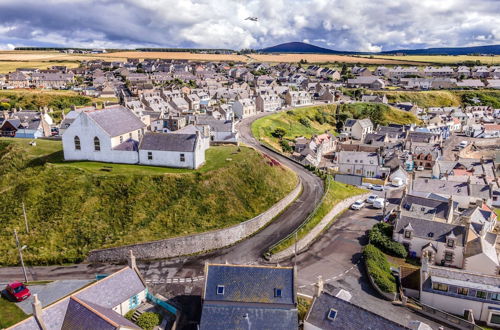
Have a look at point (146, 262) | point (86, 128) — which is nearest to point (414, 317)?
point (146, 262)

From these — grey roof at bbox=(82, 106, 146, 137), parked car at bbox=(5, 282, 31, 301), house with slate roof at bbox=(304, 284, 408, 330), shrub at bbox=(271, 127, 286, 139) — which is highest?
grey roof at bbox=(82, 106, 146, 137)

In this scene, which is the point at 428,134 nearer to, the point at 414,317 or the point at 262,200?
the point at 262,200

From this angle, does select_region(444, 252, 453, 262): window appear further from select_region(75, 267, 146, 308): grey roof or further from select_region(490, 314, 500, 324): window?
select_region(75, 267, 146, 308): grey roof

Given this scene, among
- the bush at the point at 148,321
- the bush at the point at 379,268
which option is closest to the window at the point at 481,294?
the bush at the point at 379,268

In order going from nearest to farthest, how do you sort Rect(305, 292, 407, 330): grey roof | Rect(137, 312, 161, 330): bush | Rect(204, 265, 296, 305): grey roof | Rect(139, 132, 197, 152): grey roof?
Rect(305, 292, 407, 330): grey roof → Rect(204, 265, 296, 305): grey roof → Rect(137, 312, 161, 330): bush → Rect(139, 132, 197, 152): grey roof

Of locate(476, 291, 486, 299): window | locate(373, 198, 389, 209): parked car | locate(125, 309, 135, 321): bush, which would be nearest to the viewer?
locate(125, 309, 135, 321): bush

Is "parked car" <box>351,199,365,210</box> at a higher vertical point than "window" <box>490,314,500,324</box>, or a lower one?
higher

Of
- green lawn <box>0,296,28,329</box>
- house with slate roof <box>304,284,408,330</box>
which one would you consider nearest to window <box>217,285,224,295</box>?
house with slate roof <box>304,284,408,330</box>
